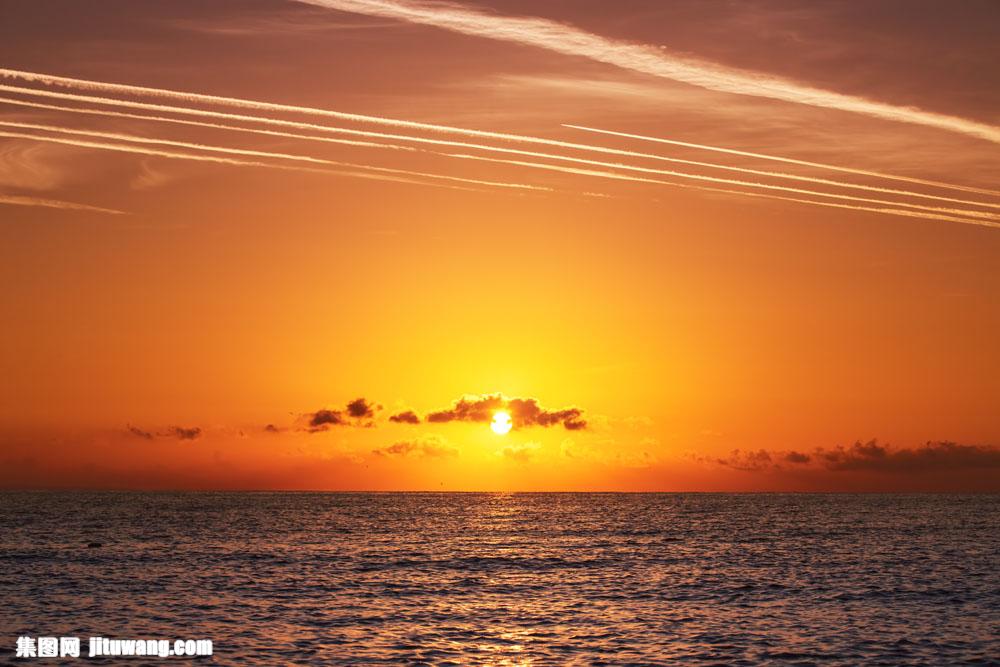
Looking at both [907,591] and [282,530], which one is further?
[282,530]

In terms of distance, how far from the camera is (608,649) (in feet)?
171

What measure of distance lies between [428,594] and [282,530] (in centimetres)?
8671

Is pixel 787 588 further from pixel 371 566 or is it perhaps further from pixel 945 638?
pixel 371 566

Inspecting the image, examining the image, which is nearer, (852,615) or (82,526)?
(852,615)

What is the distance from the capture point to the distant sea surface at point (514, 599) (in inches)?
2063

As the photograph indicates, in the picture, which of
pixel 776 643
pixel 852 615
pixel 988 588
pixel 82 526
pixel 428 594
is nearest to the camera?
pixel 776 643

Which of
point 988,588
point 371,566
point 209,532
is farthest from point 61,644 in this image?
point 209,532

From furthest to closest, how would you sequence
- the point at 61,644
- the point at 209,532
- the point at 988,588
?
the point at 209,532 < the point at 988,588 < the point at 61,644

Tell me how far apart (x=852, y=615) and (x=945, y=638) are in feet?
27.8

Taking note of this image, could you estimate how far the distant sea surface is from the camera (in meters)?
52.4

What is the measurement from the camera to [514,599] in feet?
236

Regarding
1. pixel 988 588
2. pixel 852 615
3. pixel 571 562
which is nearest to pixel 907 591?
pixel 988 588

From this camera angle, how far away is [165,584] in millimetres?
77625

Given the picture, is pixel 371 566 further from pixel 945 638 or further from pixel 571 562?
pixel 945 638
